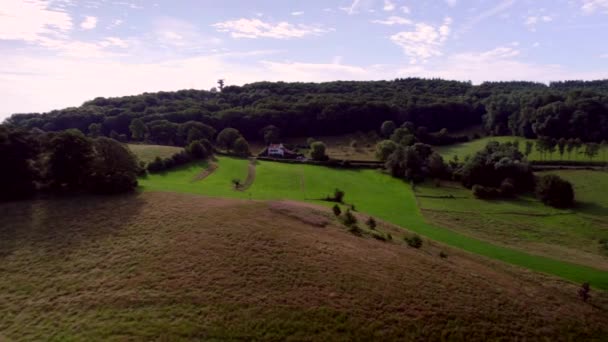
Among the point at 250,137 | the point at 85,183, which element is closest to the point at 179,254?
the point at 85,183

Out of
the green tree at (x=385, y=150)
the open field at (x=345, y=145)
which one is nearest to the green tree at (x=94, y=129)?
the open field at (x=345, y=145)

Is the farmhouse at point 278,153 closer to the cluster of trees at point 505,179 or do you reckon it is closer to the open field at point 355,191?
the open field at point 355,191

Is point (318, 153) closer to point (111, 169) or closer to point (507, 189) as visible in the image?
point (507, 189)

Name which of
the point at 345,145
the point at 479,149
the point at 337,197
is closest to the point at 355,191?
the point at 337,197

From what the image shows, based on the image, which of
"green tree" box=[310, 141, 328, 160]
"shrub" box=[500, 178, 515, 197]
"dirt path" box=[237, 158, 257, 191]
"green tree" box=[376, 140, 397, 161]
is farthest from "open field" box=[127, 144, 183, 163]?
"shrub" box=[500, 178, 515, 197]

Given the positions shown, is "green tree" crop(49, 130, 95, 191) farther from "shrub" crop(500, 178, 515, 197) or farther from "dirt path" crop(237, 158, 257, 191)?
"shrub" crop(500, 178, 515, 197)

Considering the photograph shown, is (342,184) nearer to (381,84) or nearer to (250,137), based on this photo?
(250,137)
